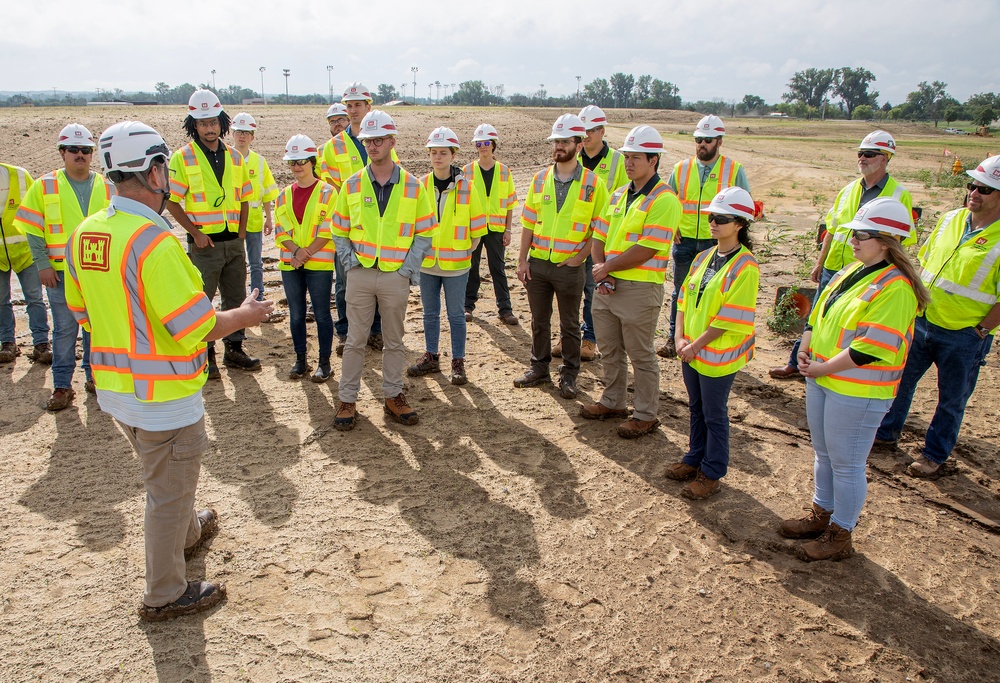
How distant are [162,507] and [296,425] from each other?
2.36 m

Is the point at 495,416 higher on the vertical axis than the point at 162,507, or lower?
lower

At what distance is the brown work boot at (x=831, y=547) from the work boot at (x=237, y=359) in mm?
5315

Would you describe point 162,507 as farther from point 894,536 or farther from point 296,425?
A: point 894,536

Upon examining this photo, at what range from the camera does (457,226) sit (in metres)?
6.46

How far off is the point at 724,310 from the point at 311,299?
12.9 ft

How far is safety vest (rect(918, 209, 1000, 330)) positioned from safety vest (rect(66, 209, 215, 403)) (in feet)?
16.4

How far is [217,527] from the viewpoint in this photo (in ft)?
13.9

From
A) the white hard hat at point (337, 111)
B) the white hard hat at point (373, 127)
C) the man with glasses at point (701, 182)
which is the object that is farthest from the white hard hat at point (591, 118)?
the white hard hat at point (337, 111)

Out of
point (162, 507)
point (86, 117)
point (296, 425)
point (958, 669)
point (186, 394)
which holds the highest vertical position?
point (86, 117)

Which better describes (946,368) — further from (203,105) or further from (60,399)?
(60,399)

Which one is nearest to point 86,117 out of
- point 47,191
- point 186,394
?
point 47,191

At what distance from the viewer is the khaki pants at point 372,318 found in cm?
539

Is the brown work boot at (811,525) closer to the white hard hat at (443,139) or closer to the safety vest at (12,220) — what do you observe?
the white hard hat at (443,139)

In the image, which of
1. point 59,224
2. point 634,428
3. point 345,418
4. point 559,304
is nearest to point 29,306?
point 59,224
